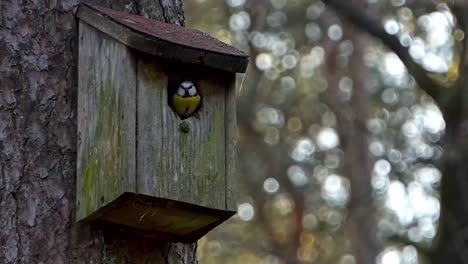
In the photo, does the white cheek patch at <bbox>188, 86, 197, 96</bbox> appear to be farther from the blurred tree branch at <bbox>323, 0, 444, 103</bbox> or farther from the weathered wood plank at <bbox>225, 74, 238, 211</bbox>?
the blurred tree branch at <bbox>323, 0, 444, 103</bbox>

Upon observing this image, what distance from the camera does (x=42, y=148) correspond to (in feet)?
7.60

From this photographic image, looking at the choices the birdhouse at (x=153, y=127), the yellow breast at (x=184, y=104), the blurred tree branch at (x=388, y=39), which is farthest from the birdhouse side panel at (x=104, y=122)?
the blurred tree branch at (x=388, y=39)

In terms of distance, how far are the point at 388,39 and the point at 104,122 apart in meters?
3.81

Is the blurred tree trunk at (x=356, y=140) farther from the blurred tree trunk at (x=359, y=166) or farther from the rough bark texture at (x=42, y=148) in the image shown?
the rough bark texture at (x=42, y=148)

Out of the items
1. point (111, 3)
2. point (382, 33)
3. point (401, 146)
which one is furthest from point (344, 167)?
point (111, 3)

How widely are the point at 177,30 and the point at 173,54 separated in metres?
0.16

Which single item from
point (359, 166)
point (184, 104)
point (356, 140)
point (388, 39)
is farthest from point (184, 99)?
point (356, 140)

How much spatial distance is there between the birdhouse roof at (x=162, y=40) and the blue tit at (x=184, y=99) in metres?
0.07

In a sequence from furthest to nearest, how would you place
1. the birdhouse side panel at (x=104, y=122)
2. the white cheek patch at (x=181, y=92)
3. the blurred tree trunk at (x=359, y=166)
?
the blurred tree trunk at (x=359, y=166)
the white cheek patch at (x=181, y=92)
the birdhouse side panel at (x=104, y=122)

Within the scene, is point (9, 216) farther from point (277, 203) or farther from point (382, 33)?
point (277, 203)

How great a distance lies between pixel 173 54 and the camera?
89.2 inches

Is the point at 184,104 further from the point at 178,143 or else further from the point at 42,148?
the point at 42,148

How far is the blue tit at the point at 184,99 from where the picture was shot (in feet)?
7.61

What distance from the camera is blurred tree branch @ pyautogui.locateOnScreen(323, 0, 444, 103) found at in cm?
557
